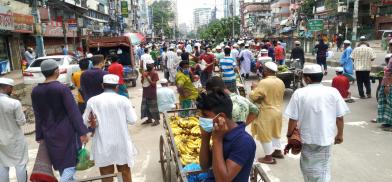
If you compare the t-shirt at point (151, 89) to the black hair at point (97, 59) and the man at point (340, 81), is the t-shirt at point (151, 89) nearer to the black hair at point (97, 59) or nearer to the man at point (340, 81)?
the black hair at point (97, 59)

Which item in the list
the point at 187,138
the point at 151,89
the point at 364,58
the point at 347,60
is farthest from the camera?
the point at 347,60

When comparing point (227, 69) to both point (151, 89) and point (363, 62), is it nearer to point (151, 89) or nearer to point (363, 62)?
point (151, 89)

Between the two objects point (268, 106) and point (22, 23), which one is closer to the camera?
point (268, 106)

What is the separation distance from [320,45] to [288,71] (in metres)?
5.09

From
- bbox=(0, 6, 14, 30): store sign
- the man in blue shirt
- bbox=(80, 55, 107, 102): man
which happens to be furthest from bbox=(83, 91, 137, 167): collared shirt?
bbox=(0, 6, 14, 30): store sign

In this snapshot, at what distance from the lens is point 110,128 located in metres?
4.17

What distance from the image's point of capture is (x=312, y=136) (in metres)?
3.90

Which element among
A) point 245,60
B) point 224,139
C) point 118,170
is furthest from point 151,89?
point 245,60

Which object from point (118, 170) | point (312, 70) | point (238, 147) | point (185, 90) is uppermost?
point (312, 70)

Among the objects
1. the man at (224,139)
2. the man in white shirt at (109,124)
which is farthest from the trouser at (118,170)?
the man at (224,139)

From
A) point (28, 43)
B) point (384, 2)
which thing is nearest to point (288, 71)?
point (28, 43)

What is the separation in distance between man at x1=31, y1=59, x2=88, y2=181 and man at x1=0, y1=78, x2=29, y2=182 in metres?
0.39

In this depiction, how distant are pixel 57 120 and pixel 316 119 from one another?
285cm

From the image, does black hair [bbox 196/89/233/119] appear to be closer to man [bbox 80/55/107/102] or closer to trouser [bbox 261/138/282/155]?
trouser [bbox 261/138/282/155]
